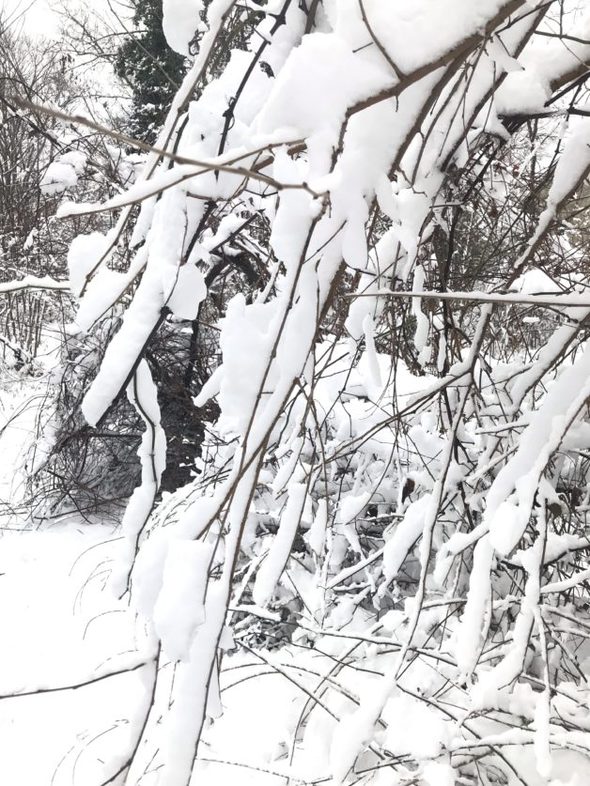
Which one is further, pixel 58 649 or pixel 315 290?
pixel 58 649

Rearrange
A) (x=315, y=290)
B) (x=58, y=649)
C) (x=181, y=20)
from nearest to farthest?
(x=315, y=290), (x=181, y=20), (x=58, y=649)

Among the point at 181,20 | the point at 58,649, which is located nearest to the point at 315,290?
the point at 181,20

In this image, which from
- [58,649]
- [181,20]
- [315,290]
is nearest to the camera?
[315,290]

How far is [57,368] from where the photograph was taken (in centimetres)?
427

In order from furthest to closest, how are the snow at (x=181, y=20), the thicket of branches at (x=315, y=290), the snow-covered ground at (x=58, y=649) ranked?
the snow-covered ground at (x=58, y=649) → the snow at (x=181, y=20) → the thicket of branches at (x=315, y=290)

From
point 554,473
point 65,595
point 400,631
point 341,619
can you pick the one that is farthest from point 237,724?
point 65,595

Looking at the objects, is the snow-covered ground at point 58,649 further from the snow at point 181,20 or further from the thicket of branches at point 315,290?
the snow at point 181,20

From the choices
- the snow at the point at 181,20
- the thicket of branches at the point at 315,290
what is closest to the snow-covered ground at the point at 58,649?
the thicket of branches at the point at 315,290

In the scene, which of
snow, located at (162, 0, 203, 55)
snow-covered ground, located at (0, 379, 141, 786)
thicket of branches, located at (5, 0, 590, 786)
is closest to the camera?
thicket of branches, located at (5, 0, 590, 786)

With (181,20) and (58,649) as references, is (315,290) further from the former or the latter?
(58,649)

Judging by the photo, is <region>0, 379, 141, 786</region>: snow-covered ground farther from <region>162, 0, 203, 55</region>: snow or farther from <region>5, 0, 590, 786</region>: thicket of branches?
<region>162, 0, 203, 55</region>: snow

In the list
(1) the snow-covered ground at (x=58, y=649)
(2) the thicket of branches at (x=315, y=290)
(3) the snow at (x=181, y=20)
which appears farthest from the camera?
(1) the snow-covered ground at (x=58, y=649)

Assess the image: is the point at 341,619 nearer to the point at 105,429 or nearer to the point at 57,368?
the point at 105,429

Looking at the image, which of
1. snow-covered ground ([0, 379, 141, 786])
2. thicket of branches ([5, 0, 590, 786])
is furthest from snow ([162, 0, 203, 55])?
snow-covered ground ([0, 379, 141, 786])
